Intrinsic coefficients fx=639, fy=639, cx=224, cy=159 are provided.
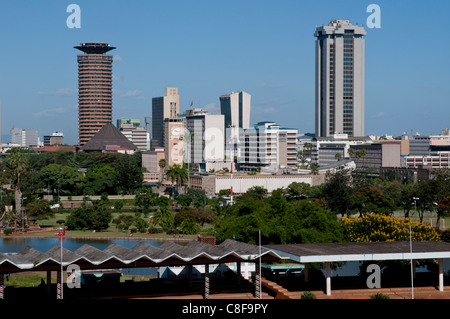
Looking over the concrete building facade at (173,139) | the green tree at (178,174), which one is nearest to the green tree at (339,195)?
the green tree at (178,174)

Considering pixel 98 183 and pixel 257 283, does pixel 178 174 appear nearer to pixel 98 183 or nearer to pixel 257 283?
pixel 98 183

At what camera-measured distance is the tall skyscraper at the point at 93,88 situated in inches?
6905

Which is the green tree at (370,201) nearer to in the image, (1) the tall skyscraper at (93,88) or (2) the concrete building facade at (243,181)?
(2) the concrete building facade at (243,181)

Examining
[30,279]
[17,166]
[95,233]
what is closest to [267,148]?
[17,166]

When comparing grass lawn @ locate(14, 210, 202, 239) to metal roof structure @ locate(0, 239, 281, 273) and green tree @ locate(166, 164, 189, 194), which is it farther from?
metal roof structure @ locate(0, 239, 281, 273)

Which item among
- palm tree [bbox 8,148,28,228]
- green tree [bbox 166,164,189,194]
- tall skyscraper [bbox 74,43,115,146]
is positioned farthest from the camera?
tall skyscraper [bbox 74,43,115,146]

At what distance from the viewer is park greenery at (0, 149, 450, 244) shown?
37.1m

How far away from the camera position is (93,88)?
577 ft

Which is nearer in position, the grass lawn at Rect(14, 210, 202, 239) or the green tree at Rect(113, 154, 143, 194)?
the grass lawn at Rect(14, 210, 202, 239)

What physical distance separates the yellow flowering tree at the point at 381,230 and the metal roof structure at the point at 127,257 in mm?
12627

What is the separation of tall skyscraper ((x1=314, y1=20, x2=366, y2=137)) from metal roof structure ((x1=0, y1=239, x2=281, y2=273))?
508ft

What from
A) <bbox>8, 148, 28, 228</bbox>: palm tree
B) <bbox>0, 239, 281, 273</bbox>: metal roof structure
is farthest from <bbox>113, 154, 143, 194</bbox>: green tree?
<bbox>0, 239, 281, 273</bbox>: metal roof structure

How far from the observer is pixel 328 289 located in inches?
1013
